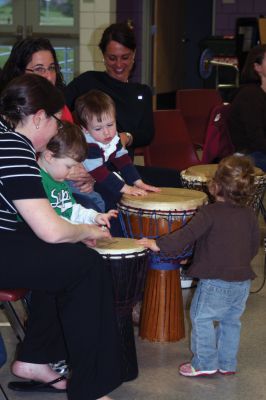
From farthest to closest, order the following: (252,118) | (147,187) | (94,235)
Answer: (252,118) → (147,187) → (94,235)

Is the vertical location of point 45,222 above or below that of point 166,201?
above

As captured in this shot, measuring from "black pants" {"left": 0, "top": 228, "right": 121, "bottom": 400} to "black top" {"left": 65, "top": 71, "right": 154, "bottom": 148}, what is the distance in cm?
147

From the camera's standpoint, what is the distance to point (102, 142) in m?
3.28

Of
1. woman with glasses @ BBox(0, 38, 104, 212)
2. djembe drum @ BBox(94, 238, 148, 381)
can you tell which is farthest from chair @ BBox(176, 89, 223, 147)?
djembe drum @ BBox(94, 238, 148, 381)

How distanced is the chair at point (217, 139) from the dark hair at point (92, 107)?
1.46m

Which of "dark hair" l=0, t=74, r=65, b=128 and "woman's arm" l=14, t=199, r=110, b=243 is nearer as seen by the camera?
"woman's arm" l=14, t=199, r=110, b=243

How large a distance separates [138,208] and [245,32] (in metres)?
6.38

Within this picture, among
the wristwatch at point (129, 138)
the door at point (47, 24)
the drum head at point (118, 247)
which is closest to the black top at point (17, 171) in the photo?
the drum head at point (118, 247)

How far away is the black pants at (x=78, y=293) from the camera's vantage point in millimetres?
2399

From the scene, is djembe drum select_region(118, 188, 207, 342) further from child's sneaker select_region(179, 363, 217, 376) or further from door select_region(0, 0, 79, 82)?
door select_region(0, 0, 79, 82)

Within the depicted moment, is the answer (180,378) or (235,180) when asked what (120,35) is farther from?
(180,378)

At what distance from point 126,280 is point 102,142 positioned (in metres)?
0.72

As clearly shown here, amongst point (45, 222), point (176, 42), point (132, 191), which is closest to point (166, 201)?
point (132, 191)

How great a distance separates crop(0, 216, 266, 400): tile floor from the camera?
2.81 meters
